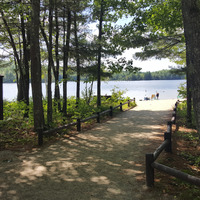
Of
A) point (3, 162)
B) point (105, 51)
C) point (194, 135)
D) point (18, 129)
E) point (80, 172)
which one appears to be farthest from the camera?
point (105, 51)

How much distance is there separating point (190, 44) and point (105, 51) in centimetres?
1204

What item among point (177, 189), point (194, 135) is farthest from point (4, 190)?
point (194, 135)

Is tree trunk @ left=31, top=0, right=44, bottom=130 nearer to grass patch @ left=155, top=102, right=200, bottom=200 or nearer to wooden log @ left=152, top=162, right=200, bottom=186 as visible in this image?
grass patch @ left=155, top=102, right=200, bottom=200

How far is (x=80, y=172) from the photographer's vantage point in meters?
5.63

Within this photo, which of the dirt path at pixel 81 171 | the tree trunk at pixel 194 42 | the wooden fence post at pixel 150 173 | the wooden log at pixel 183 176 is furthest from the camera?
the wooden fence post at pixel 150 173

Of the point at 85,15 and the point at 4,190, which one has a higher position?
the point at 85,15

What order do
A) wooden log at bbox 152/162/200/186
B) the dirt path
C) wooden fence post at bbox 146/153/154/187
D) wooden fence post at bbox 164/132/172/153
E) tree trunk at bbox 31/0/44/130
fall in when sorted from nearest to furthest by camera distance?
1. wooden log at bbox 152/162/200/186
2. the dirt path
3. wooden fence post at bbox 146/153/154/187
4. wooden fence post at bbox 164/132/172/153
5. tree trunk at bbox 31/0/44/130

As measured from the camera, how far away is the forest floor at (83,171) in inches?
176

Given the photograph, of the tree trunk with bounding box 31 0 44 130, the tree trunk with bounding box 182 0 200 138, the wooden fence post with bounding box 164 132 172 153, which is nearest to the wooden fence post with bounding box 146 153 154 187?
the tree trunk with bounding box 182 0 200 138

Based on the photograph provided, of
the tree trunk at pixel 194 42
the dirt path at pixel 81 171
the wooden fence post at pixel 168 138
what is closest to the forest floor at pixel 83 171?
the dirt path at pixel 81 171

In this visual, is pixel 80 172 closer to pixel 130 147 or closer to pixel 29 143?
pixel 130 147

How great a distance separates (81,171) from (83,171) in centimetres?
6

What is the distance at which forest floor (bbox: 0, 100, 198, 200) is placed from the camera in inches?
176

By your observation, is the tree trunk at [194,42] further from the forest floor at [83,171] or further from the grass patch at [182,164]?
the forest floor at [83,171]
